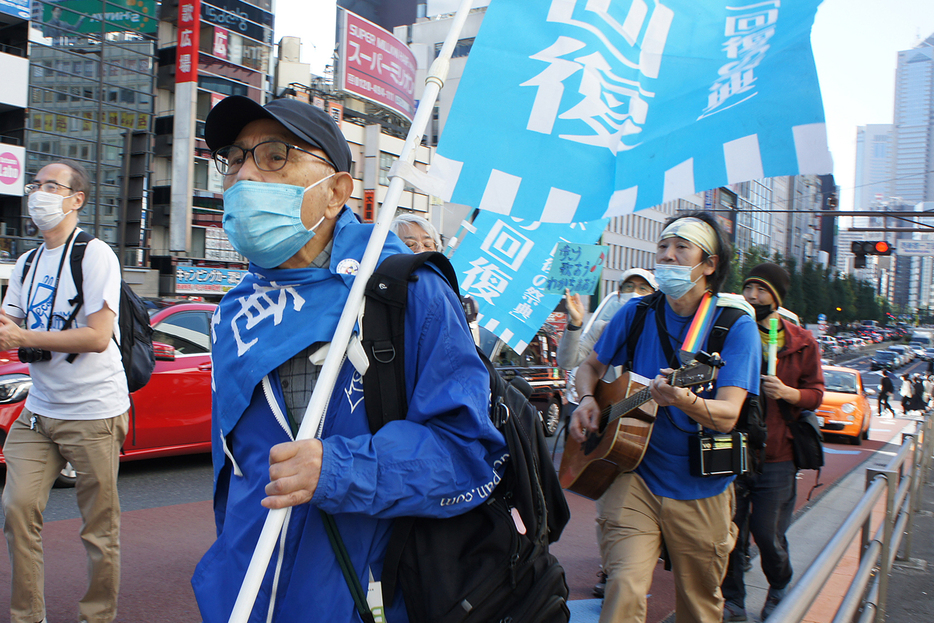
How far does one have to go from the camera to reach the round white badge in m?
1.67

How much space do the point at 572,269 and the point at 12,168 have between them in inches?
976

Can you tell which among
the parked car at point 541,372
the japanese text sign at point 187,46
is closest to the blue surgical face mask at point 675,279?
the parked car at point 541,372

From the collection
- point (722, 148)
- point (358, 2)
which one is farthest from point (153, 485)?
point (358, 2)

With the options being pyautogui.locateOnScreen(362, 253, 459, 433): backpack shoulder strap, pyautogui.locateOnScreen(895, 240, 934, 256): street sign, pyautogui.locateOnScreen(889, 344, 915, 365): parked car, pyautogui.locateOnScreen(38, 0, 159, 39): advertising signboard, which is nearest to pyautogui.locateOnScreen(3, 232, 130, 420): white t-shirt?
pyautogui.locateOnScreen(362, 253, 459, 433): backpack shoulder strap

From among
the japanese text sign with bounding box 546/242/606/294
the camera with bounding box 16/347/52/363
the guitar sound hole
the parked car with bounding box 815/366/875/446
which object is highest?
the japanese text sign with bounding box 546/242/606/294

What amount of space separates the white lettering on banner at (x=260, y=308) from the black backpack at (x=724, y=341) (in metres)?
1.87

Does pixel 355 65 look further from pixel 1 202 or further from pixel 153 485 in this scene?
pixel 153 485

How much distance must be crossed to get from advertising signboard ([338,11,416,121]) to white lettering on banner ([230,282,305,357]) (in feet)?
130

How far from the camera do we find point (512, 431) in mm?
1629

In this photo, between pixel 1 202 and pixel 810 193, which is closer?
pixel 1 202

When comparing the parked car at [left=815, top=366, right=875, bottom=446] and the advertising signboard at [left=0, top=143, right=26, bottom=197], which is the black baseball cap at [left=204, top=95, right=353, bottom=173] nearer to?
the parked car at [left=815, top=366, right=875, bottom=446]

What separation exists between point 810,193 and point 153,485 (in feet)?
533

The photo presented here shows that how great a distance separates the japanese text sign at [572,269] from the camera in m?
5.74

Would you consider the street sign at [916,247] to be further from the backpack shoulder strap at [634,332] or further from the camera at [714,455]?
the camera at [714,455]
